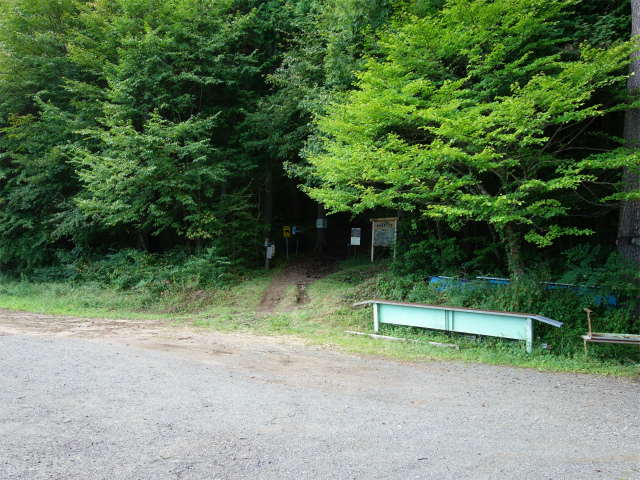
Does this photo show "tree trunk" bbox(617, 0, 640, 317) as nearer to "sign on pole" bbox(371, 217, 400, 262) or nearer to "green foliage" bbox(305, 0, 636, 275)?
"green foliage" bbox(305, 0, 636, 275)

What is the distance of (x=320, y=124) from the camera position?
36.1 ft

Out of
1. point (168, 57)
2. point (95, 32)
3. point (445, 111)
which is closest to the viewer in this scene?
point (445, 111)

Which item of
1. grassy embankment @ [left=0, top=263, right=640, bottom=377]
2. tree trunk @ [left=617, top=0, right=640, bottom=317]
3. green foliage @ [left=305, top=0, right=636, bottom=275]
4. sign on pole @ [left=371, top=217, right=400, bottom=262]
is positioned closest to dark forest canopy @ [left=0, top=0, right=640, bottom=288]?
green foliage @ [left=305, top=0, right=636, bottom=275]

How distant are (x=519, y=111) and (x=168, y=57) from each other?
42.4 feet

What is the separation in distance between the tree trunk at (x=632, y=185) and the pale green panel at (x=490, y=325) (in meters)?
2.67

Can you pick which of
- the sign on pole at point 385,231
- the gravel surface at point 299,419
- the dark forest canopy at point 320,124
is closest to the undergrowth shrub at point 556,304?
the dark forest canopy at point 320,124

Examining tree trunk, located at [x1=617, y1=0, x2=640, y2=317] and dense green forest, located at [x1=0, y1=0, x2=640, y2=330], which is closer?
dense green forest, located at [x1=0, y1=0, x2=640, y2=330]

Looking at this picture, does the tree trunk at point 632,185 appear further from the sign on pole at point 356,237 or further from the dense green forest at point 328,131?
the sign on pole at point 356,237

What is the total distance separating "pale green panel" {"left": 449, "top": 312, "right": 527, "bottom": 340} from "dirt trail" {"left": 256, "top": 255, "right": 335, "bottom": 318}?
223 inches

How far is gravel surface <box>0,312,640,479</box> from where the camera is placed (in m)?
3.45

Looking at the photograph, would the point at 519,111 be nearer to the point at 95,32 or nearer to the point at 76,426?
the point at 76,426

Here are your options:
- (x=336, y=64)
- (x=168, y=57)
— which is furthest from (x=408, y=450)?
(x=168, y=57)

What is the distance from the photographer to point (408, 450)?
3.81 m

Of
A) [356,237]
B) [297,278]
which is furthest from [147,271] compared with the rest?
[356,237]
